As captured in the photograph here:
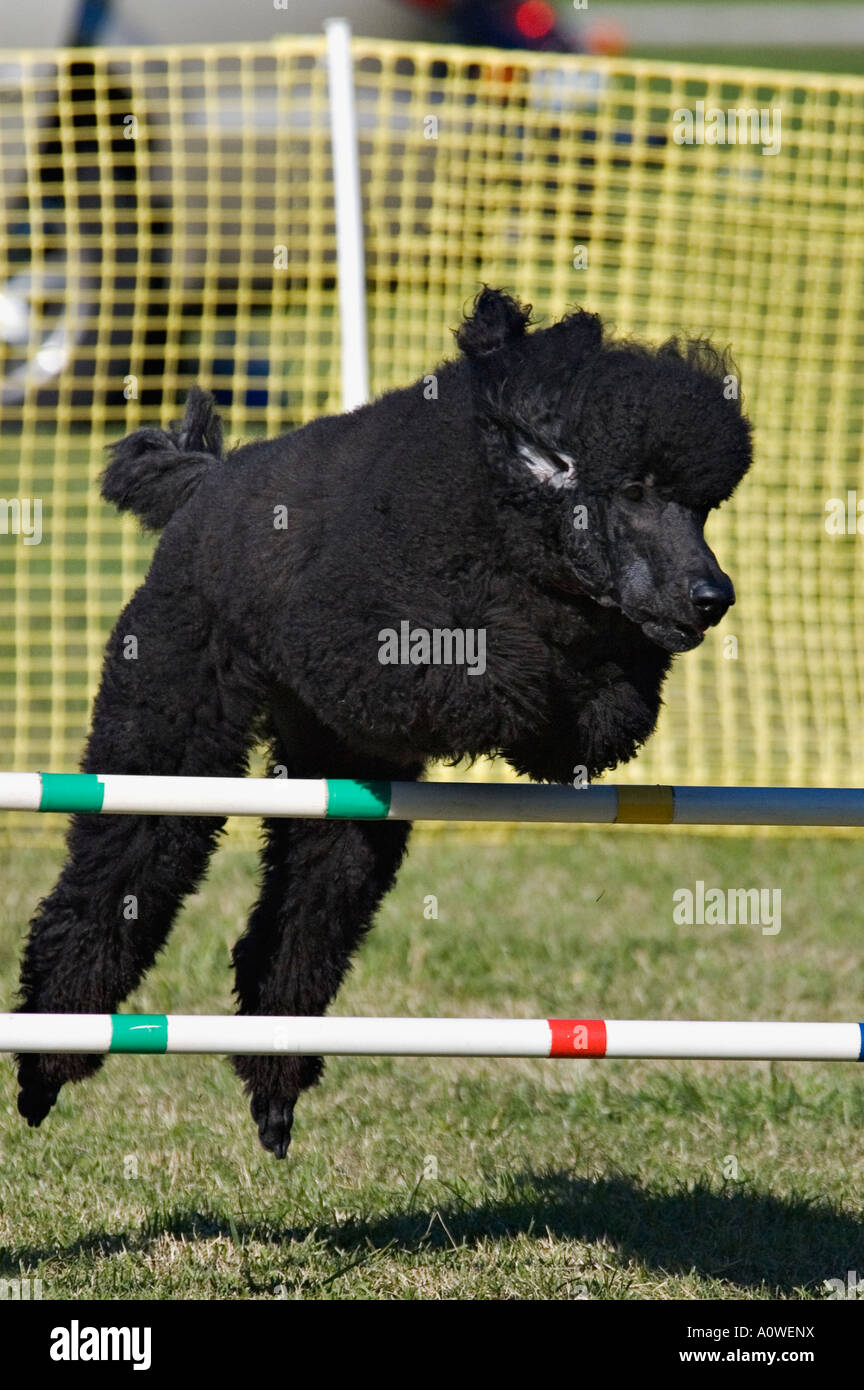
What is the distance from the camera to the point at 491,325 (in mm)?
3209

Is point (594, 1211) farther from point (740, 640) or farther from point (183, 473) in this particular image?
point (740, 640)

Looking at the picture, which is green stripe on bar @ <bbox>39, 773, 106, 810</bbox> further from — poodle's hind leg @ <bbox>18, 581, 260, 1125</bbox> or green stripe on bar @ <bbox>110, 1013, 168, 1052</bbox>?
poodle's hind leg @ <bbox>18, 581, 260, 1125</bbox>

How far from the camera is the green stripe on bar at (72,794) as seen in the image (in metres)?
3.08

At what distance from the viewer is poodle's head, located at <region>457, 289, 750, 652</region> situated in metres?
2.96

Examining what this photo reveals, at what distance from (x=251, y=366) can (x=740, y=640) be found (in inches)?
153

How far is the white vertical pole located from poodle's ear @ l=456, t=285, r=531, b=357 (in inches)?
130

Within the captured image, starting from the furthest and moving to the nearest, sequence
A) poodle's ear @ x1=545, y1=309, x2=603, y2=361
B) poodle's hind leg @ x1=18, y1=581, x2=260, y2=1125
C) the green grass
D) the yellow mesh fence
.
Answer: the green grass < the yellow mesh fence < poodle's hind leg @ x1=18, y1=581, x2=260, y2=1125 < poodle's ear @ x1=545, y1=309, x2=603, y2=361

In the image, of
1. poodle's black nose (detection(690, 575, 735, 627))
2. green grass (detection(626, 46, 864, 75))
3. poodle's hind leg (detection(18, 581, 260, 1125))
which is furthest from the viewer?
green grass (detection(626, 46, 864, 75))

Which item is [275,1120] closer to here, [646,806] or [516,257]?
[646,806]

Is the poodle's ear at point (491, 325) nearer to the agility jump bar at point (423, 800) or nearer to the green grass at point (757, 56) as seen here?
the agility jump bar at point (423, 800)

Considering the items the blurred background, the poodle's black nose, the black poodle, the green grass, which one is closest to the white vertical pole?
the blurred background

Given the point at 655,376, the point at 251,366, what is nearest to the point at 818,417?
the point at 251,366

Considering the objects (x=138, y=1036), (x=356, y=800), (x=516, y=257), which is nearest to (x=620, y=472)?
(x=356, y=800)

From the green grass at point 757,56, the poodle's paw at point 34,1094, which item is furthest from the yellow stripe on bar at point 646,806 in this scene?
the green grass at point 757,56
